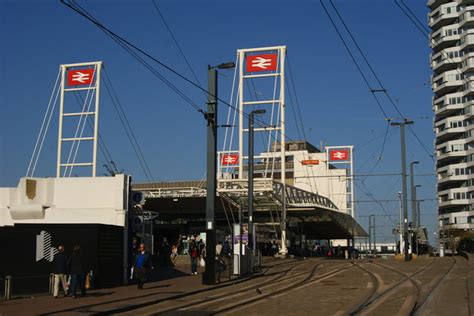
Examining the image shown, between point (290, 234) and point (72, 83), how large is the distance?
3092 centimetres

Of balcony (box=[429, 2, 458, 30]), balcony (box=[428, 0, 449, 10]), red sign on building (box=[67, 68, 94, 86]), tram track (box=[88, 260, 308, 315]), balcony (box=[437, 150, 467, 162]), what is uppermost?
balcony (box=[428, 0, 449, 10])

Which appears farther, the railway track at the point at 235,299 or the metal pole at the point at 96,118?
the metal pole at the point at 96,118

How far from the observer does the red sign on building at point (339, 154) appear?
387 feet

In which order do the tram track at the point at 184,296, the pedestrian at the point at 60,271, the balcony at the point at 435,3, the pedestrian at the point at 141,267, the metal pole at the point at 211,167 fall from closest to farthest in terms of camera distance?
the tram track at the point at 184,296 < the pedestrian at the point at 60,271 < the pedestrian at the point at 141,267 < the metal pole at the point at 211,167 < the balcony at the point at 435,3

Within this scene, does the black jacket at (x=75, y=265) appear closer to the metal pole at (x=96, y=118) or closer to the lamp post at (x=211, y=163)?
the lamp post at (x=211, y=163)

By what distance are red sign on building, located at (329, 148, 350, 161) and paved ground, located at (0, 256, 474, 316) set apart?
90.3 meters

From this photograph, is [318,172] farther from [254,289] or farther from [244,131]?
[254,289]

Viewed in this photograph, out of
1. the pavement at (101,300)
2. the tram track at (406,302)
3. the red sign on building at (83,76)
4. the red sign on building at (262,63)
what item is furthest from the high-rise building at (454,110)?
the pavement at (101,300)

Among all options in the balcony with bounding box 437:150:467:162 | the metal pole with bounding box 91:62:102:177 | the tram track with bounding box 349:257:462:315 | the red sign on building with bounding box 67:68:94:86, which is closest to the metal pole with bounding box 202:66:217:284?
the tram track with bounding box 349:257:462:315

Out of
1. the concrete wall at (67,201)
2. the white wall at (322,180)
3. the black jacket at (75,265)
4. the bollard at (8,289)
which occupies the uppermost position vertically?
the white wall at (322,180)

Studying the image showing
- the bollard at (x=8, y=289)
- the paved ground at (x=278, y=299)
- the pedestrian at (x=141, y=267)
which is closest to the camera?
the paved ground at (x=278, y=299)

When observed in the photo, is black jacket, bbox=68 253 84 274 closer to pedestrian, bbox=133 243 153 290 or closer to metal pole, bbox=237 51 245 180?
pedestrian, bbox=133 243 153 290

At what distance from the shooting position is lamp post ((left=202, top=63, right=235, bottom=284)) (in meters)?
26.5

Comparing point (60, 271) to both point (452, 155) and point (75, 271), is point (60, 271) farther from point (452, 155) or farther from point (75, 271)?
point (452, 155)
